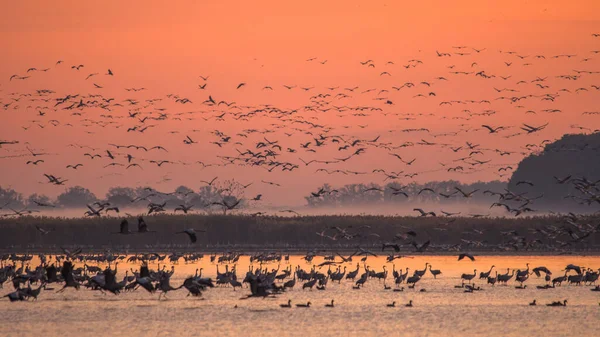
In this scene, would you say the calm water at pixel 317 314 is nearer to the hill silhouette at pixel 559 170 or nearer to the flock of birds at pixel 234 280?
the flock of birds at pixel 234 280

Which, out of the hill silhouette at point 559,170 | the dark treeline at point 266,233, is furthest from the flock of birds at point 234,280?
Result: the hill silhouette at point 559,170

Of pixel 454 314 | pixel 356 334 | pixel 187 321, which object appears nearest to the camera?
pixel 356 334

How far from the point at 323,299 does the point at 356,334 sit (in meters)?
11.0

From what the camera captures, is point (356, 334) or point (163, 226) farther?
point (163, 226)

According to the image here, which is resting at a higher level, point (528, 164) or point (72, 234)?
point (528, 164)

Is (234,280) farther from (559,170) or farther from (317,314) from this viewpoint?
(559,170)

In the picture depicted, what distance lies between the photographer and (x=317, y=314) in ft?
132

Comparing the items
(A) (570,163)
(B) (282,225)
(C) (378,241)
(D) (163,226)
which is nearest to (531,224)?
(C) (378,241)

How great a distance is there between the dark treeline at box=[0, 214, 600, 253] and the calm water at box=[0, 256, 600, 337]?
35247 millimetres

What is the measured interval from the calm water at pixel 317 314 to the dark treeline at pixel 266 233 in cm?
3525

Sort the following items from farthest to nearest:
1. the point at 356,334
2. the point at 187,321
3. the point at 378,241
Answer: the point at 378,241
the point at 187,321
the point at 356,334

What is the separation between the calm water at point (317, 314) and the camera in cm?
3628

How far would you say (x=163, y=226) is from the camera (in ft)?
307

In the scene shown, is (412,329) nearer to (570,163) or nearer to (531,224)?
(531,224)
